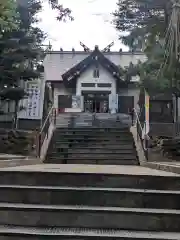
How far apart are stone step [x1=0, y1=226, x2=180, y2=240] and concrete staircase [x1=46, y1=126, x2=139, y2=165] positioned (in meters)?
7.80

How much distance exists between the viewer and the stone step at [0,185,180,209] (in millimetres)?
3705

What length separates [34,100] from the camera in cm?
1692

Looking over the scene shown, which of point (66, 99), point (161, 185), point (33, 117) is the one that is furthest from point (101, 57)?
point (161, 185)

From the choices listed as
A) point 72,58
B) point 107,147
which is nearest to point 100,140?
point 107,147

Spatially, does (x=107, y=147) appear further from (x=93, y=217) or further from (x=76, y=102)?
(x=76, y=102)

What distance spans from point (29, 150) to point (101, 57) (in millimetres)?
16846

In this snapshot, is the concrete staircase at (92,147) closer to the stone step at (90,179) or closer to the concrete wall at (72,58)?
the stone step at (90,179)

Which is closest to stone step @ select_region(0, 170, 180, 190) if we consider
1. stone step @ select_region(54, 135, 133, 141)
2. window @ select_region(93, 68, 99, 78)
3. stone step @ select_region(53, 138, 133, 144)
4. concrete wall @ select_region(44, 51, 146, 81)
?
stone step @ select_region(53, 138, 133, 144)

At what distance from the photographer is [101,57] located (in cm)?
2867

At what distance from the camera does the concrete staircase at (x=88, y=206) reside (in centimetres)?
330

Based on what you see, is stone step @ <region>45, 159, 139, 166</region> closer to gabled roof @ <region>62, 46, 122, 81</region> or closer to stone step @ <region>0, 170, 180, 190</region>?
stone step @ <region>0, 170, 180, 190</region>

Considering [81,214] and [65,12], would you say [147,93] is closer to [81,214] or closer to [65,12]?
[65,12]

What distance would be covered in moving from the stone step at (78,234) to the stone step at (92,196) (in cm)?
43

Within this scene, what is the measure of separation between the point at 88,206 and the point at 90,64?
1030 inches
